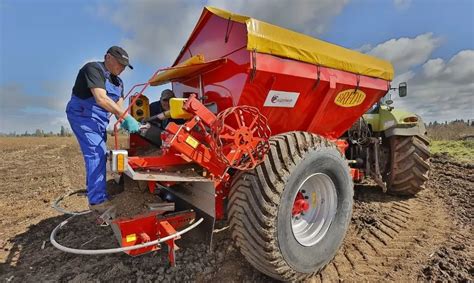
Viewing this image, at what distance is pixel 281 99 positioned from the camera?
3.25m

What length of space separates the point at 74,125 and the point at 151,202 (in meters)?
1.08

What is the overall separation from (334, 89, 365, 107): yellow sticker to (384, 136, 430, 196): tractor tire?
1.76m

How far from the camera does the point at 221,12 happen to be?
3176 millimetres

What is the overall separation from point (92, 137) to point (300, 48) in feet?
7.37

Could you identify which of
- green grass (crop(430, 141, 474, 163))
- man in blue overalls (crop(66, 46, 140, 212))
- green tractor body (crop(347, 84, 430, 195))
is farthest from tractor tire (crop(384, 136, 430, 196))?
green grass (crop(430, 141, 474, 163))

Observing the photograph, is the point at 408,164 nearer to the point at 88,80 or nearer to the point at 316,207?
the point at 316,207

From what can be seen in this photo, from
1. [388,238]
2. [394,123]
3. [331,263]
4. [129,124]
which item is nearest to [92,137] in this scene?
[129,124]

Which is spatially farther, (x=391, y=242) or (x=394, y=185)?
(x=394, y=185)

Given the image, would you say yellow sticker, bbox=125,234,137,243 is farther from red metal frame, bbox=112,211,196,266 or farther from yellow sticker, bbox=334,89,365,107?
yellow sticker, bbox=334,89,365,107

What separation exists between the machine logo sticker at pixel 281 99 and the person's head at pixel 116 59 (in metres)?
1.58

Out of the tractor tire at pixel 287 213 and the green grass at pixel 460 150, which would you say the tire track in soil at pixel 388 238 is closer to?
the tractor tire at pixel 287 213

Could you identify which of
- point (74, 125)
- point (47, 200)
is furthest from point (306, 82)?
point (47, 200)

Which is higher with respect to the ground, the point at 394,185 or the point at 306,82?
the point at 306,82

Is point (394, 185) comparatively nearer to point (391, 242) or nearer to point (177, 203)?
point (391, 242)
